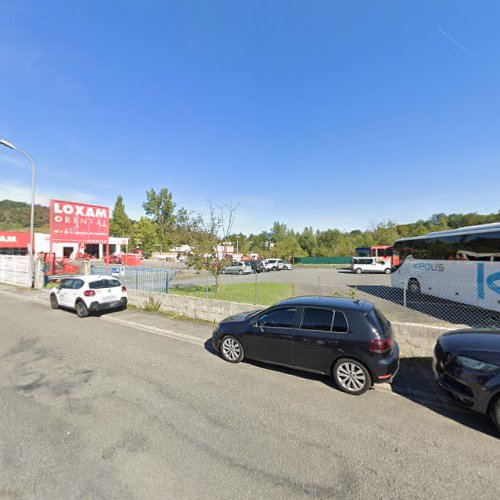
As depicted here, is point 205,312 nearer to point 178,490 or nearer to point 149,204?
point 178,490

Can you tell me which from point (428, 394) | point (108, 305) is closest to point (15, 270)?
point (108, 305)

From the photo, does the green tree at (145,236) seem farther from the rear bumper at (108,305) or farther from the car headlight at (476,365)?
the car headlight at (476,365)

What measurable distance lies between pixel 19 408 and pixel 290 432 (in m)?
4.02

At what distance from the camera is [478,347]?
12.1ft

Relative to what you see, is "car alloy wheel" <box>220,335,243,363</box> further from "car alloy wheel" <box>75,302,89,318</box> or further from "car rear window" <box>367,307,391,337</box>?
"car alloy wheel" <box>75,302,89,318</box>

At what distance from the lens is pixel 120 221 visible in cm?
7438

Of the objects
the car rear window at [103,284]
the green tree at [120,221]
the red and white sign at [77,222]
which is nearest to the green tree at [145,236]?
the green tree at [120,221]

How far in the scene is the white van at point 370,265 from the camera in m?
31.0

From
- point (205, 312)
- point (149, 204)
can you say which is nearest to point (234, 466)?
point (205, 312)

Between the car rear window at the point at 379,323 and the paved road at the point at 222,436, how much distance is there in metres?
1.07

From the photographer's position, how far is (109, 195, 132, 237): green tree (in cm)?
7438

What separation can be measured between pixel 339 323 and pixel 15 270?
2402 centimetres

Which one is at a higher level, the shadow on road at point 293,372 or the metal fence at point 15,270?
the metal fence at point 15,270

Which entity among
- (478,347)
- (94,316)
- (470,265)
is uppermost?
(470,265)
